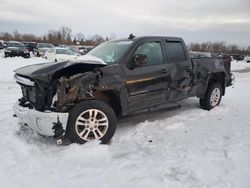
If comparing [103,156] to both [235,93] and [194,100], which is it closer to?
[194,100]

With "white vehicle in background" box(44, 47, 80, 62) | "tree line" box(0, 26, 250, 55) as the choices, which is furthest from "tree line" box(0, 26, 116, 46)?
"white vehicle in background" box(44, 47, 80, 62)

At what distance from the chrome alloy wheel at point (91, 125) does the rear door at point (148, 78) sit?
0.72 m

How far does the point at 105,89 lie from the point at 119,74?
0.39 m

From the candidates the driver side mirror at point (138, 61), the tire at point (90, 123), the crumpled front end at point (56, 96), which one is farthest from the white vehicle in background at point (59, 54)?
the tire at point (90, 123)

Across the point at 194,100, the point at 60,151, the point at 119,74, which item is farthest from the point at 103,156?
the point at 194,100

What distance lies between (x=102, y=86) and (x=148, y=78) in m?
1.06

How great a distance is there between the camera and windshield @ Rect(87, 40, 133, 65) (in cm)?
553

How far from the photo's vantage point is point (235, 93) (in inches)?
414

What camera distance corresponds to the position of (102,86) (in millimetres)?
4941

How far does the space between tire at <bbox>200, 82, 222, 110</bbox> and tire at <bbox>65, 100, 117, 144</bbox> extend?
3318 millimetres

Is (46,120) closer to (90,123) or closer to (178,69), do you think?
(90,123)

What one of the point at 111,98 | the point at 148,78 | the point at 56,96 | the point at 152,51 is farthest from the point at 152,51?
the point at 56,96

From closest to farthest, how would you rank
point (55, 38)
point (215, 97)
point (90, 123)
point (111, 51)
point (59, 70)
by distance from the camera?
point (59, 70)
point (90, 123)
point (111, 51)
point (215, 97)
point (55, 38)

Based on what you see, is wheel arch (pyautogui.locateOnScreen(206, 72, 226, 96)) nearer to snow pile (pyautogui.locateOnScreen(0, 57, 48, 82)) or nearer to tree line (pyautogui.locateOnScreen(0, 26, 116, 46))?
snow pile (pyautogui.locateOnScreen(0, 57, 48, 82))
